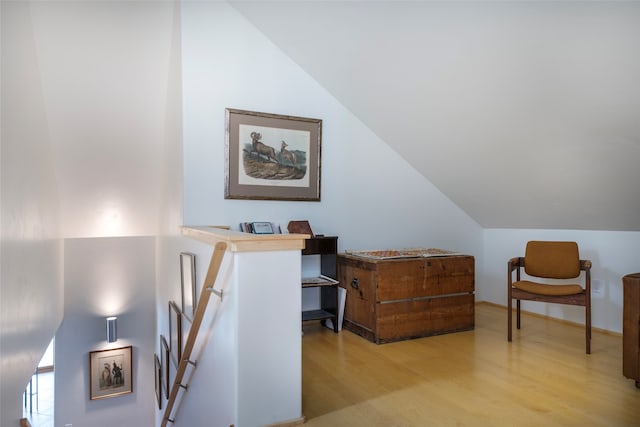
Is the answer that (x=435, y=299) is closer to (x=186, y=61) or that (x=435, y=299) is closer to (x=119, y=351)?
(x=186, y=61)

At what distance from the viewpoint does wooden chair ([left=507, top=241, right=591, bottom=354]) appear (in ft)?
10.7

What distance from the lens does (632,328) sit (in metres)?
2.51

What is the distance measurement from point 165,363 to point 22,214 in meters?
2.46

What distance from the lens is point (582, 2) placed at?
86.6 inches

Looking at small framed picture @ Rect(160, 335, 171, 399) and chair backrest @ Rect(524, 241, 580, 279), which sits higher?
chair backrest @ Rect(524, 241, 580, 279)

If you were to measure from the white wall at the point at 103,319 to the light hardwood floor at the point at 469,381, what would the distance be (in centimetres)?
295

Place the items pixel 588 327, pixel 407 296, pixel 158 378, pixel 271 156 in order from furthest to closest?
pixel 158 378
pixel 271 156
pixel 407 296
pixel 588 327

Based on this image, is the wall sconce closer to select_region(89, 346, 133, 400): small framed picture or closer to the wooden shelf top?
select_region(89, 346, 133, 400): small framed picture

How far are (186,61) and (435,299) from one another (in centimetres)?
315

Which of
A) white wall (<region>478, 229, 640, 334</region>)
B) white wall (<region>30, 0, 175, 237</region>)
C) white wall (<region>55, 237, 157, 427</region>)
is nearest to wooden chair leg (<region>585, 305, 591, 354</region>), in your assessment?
white wall (<region>478, 229, 640, 334</region>)

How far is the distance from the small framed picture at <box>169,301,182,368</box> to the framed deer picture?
4.00 ft

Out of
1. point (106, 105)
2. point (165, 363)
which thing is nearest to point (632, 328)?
point (165, 363)

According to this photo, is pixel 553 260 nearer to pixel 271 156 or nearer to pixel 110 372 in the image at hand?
pixel 271 156

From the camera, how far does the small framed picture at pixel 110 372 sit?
5.48 metres
